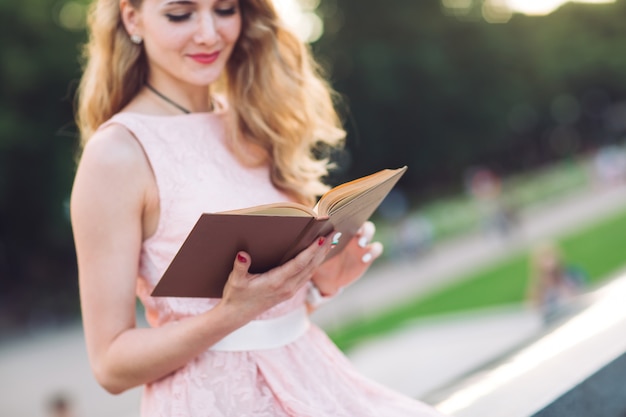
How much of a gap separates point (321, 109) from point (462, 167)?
128 ft

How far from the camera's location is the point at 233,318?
1720 mm

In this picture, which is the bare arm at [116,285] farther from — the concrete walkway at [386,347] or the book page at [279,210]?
the concrete walkway at [386,347]

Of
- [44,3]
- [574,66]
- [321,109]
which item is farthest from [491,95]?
[321,109]

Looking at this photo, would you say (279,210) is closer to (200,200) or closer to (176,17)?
(200,200)

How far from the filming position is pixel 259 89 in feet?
7.61

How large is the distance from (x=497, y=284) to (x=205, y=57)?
1573 cm

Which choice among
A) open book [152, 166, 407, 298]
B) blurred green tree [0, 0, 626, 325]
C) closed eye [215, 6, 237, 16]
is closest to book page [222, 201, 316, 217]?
open book [152, 166, 407, 298]

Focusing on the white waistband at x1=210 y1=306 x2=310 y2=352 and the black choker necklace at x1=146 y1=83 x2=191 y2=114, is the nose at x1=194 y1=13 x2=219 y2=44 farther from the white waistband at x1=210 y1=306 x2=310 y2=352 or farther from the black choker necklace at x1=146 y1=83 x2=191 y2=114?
the white waistband at x1=210 y1=306 x2=310 y2=352

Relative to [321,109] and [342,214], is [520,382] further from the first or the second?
[321,109]

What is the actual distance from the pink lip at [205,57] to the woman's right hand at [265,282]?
0.63 m

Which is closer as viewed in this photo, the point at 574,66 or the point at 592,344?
the point at 592,344

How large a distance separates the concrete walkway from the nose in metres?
5.40

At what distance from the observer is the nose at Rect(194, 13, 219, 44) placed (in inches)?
78.6

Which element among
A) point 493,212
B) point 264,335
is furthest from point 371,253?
point 493,212
